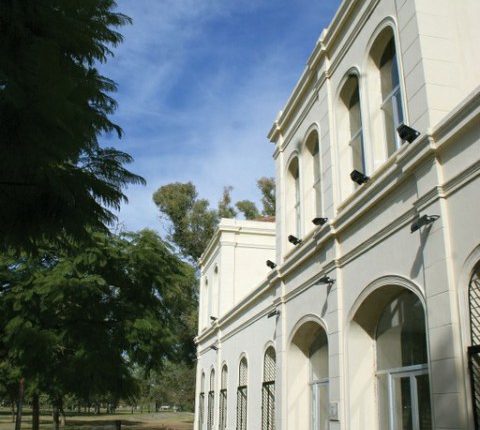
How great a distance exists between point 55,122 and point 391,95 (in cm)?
595

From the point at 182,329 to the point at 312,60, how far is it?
26.2 metres

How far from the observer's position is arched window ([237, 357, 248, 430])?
16.0m

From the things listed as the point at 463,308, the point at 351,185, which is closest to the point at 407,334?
the point at 463,308

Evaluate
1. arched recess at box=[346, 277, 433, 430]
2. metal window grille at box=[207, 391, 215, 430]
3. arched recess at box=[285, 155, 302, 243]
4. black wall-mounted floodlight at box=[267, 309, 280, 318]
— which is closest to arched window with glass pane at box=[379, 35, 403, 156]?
arched recess at box=[346, 277, 433, 430]

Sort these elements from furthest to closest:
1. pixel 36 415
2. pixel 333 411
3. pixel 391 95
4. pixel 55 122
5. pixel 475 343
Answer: pixel 36 415 < pixel 333 411 < pixel 391 95 < pixel 475 343 < pixel 55 122

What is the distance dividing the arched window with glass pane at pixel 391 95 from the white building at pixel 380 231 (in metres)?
0.03

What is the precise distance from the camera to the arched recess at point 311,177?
12.0 m

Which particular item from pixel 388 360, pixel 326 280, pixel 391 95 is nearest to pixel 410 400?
pixel 388 360

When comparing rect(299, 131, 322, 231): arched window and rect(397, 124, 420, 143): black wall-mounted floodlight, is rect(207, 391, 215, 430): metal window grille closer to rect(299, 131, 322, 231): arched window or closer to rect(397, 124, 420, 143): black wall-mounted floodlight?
rect(299, 131, 322, 231): arched window

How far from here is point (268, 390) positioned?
13.9 meters

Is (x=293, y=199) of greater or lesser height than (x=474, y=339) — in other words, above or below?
above

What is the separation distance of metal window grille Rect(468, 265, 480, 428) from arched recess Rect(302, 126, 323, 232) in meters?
5.68

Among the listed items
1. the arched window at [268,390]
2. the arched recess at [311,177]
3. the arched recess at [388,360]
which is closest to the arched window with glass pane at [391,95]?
the arched recess at [388,360]

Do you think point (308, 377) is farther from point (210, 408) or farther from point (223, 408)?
point (210, 408)
